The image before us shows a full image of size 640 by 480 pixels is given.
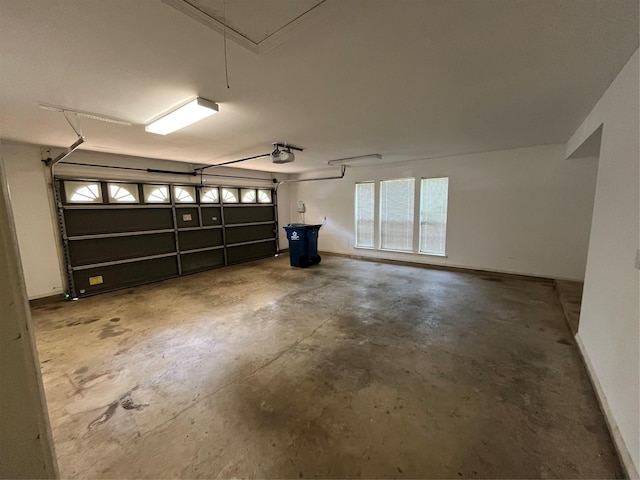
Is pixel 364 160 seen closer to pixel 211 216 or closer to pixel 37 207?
pixel 211 216

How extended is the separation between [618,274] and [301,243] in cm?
502

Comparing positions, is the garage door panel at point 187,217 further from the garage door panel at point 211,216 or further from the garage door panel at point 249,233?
the garage door panel at point 249,233

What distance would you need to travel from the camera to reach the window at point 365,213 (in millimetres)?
6652

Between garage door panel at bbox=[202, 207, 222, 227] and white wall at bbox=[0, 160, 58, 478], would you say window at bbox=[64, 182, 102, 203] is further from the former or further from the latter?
white wall at bbox=[0, 160, 58, 478]

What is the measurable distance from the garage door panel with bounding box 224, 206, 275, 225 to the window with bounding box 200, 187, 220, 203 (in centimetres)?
35

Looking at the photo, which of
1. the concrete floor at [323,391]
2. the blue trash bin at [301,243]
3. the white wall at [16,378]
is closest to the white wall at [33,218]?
the concrete floor at [323,391]

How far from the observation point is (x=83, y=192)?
443 centimetres

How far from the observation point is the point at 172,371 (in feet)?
7.82

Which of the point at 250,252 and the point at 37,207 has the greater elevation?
the point at 37,207

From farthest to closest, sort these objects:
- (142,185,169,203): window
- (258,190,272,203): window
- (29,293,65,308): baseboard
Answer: (258,190,272,203): window, (142,185,169,203): window, (29,293,65,308): baseboard

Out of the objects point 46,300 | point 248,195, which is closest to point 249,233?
point 248,195

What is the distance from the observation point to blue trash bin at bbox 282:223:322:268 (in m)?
6.15

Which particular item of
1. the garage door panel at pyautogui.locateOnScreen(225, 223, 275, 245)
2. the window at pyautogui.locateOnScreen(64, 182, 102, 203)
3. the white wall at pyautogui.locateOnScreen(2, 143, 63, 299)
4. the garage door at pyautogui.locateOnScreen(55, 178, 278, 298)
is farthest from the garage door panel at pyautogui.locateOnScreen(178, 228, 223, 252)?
the white wall at pyautogui.locateOnScreen(2, 143, 63, 299)

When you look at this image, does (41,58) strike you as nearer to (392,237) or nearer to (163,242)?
(163,242)
